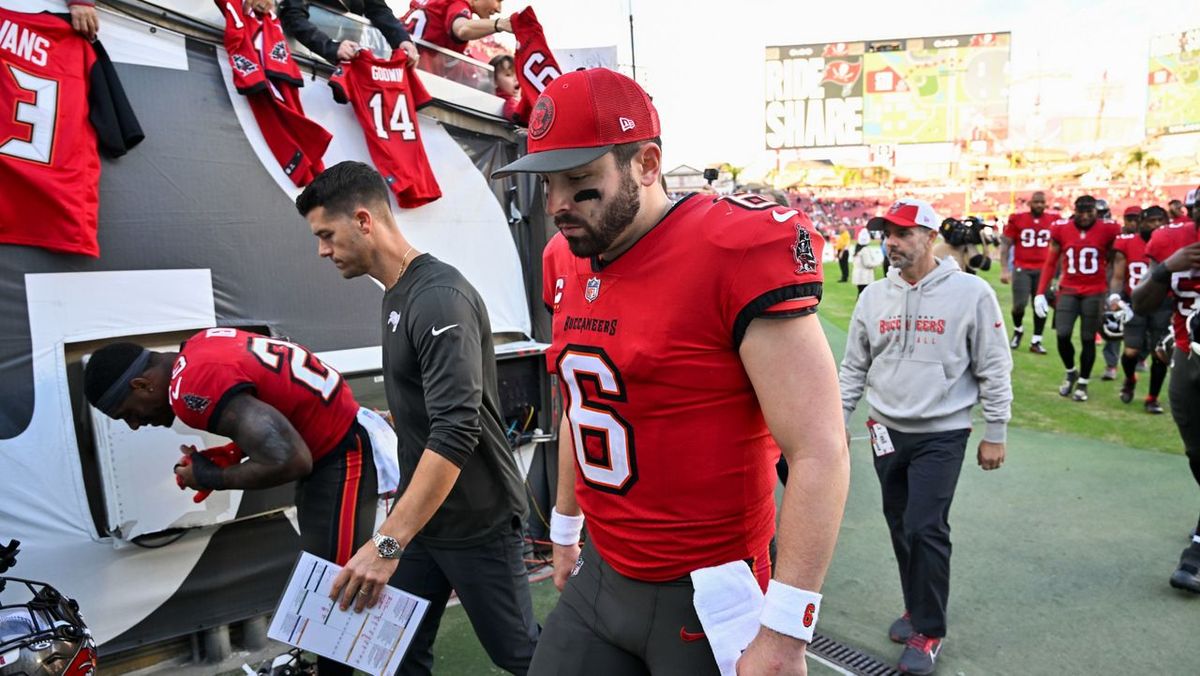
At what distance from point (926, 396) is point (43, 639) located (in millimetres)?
3718

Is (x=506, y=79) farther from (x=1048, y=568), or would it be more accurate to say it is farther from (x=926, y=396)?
(x=1048, y=568)

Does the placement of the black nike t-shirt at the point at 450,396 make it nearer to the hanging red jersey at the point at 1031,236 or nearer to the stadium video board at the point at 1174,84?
the hanging red jersey at the point at 1031,236

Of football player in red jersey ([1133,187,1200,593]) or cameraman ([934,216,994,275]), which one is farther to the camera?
cameraman ([934,216,994,275])

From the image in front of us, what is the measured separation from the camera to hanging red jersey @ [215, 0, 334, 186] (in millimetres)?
3812

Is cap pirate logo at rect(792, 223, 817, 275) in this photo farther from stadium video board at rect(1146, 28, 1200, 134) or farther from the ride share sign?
stadium video board at rect(1146, 28, 1200, 134)

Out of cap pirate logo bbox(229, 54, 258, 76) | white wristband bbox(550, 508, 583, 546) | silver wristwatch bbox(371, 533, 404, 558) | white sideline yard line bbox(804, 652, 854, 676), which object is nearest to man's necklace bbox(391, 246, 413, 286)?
silver wristwatch bbox(371, 533, 404, 558)

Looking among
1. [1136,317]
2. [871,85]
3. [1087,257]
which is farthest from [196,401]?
[871,85]

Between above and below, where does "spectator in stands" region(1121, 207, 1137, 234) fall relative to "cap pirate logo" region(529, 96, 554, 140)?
below

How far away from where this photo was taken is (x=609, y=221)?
5.65 ft

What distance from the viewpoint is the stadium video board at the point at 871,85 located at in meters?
Result: 44.9

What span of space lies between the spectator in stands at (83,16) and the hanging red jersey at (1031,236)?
446 inches

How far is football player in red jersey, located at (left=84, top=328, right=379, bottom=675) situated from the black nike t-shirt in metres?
0.29

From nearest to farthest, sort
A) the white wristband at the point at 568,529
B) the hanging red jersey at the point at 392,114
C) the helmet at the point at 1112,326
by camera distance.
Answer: the white wristband at the point at 568,529 < the hanging red jersey at the point at 392,114 < the helmet at the point at 1112,326

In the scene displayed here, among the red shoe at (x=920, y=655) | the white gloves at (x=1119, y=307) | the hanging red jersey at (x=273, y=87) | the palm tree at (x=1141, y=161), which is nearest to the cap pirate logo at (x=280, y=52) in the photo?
the hanging red jersey at (x=273, y=87)
